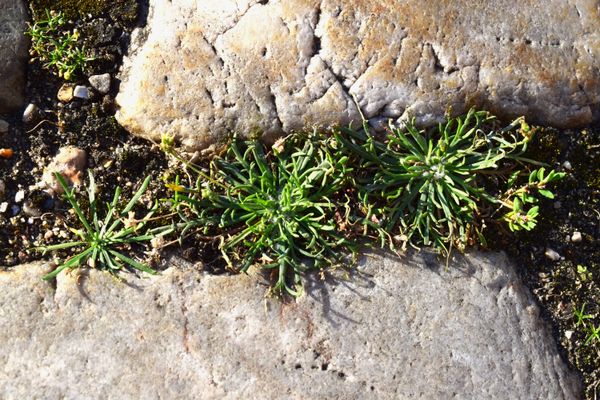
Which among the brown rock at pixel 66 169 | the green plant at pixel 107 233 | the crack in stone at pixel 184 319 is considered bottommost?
the crack in stone at pixel 184 319

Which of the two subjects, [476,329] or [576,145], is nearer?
[476,329]

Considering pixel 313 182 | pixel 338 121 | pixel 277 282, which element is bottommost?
pixel 277 282

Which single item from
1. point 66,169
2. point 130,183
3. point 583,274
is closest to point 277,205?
point 130,183

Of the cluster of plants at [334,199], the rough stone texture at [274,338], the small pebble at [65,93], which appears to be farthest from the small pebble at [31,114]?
the rough stone texture at [274,338]

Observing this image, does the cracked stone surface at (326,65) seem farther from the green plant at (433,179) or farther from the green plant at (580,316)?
the green plant at (580,316)

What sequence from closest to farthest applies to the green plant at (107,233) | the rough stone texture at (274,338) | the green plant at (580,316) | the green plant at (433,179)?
the rough stone texture at (274,338) → the green plant at (107,233) → the green plant at (433,179) → the green plant at (580,316)

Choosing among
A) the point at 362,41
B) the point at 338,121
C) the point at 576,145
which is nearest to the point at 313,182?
the point at 338,121

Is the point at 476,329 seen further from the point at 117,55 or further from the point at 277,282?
the point at 117,55
